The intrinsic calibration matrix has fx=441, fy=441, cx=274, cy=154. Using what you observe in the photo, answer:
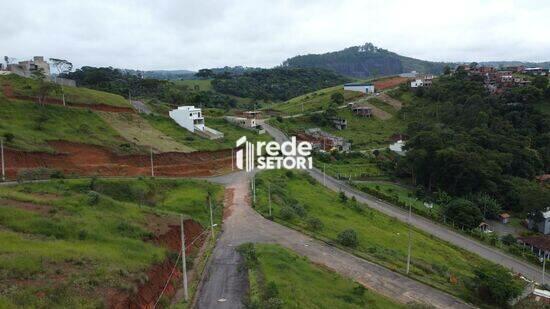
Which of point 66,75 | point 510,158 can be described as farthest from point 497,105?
point 66,75

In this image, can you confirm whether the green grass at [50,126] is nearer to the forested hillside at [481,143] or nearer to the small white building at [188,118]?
the small white building at [188,118]

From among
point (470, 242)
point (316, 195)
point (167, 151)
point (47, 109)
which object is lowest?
point (470, 242)

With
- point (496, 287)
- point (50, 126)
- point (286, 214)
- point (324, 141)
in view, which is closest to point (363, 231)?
point (286, 214)

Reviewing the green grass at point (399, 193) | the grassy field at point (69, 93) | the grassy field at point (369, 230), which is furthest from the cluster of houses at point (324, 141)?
the grassy field at point (69, 93)

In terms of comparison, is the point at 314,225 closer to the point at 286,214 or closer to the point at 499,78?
the point at 286,214

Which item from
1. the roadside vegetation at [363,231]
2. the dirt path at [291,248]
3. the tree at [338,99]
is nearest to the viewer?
the dirt path at [291,248]

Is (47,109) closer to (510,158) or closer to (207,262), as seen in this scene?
(207,262)
